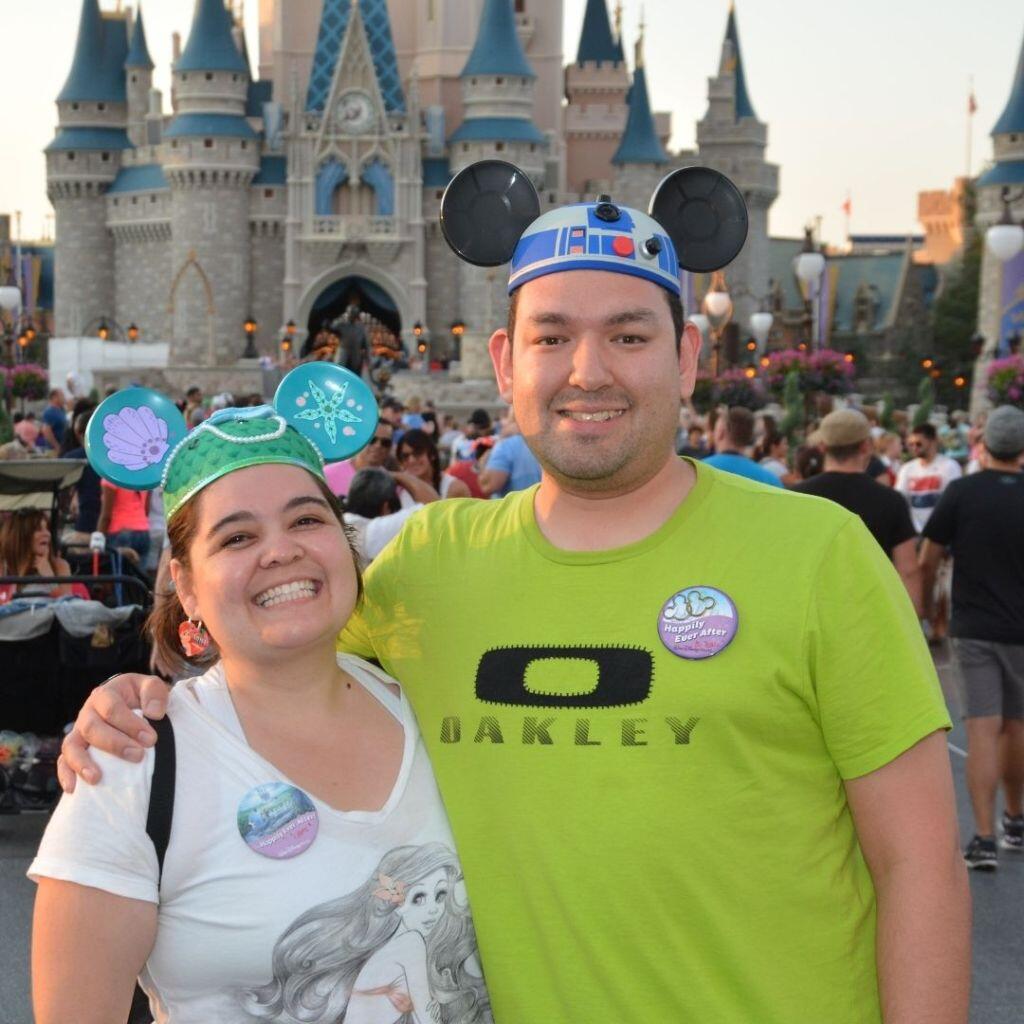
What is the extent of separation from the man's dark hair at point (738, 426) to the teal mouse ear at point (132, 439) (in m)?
4.96

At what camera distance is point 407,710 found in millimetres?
2184

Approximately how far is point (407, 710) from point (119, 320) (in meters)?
49.8

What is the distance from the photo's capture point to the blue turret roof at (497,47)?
49.3 meters

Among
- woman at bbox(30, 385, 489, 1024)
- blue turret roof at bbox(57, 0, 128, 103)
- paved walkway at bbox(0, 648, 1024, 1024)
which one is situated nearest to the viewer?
woman at bbox(30, 385, 489, 1024)

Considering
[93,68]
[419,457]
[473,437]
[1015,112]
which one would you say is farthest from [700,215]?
[93,68]

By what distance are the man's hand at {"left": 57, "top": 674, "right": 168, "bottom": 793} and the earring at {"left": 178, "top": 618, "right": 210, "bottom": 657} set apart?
23 centimetres

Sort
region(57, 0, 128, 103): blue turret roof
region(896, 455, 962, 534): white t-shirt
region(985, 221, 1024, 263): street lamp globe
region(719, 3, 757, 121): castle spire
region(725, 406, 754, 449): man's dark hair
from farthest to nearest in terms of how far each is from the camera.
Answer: region(719, 3, 757, 121): castle spire < region(57, 0, 128, 103): blue turret roof < region(985, 221, 1024, 263): street lamp globe < region(896, 455, 962, 534): white t-shirt < region(725, 406, 754, 449): man's dark hair

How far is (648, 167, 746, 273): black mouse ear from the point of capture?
7.98ft

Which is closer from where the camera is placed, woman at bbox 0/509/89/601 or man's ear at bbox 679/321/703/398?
man's ear at bbox 679/321/703/398

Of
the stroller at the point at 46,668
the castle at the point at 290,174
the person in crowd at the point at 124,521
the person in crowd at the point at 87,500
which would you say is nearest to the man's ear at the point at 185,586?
the stroller at the point at 46,668

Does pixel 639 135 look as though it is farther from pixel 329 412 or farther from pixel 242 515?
pixel 242 515

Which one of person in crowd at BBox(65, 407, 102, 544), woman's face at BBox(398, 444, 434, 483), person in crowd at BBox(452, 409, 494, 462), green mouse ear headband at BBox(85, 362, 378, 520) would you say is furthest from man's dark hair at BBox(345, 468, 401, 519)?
person in crowd at BBox(452, 409, 494, 462)

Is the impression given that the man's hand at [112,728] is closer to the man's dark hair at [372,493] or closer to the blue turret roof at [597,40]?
the man's dark hair at [372,493]

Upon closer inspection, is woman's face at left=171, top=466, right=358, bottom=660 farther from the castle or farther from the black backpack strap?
the castle
